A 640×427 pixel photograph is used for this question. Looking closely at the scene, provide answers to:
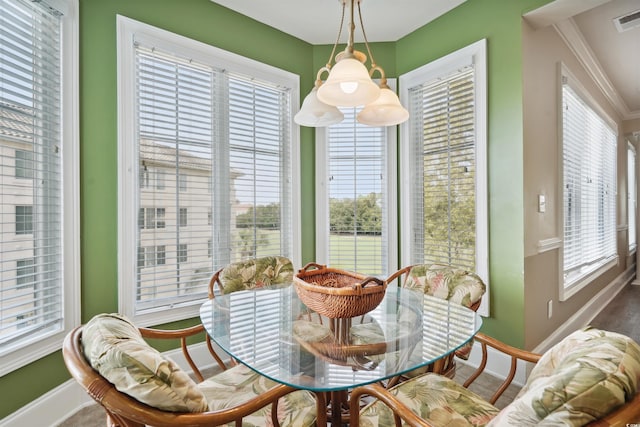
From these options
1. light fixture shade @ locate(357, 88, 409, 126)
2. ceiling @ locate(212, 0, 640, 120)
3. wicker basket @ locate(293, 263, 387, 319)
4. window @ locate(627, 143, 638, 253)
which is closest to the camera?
wicker basket @ locate(293, 263, 387, 319)

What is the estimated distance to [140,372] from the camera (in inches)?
30.7

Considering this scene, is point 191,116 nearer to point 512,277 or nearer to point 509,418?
point 509,418

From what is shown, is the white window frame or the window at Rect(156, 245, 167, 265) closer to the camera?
the window at Rect(156, 245, 167, 265)

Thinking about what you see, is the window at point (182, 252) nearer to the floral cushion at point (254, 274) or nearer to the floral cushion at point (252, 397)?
the floral cushion at point (254, 274)

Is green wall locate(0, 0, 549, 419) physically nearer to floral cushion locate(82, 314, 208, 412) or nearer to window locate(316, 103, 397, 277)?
window locate(316, 103, 397, 277)

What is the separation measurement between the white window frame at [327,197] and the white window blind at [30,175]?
2.01 meters

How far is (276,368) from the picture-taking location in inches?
41.6

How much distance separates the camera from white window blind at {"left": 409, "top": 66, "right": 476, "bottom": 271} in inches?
101

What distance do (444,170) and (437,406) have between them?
6.60 feet

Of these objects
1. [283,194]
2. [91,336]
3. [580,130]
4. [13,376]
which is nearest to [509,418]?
[91,336]

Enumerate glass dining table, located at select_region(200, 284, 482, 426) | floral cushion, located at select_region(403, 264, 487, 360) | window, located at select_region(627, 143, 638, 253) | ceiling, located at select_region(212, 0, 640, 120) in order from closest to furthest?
glass dining table, located at select_region(200, 284, 482, 426) < floral cushion, located at select_region(403, 264, 487, 360) < ceiling, located at select_region(212, 0, 640, 120) < window, located at select_region(627, 143, 638, 253)

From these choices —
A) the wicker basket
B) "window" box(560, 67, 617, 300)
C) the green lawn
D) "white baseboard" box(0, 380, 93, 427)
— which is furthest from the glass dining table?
"window" box(560, 67, 617, 300)

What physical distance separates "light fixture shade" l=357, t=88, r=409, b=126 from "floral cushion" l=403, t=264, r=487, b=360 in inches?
39.3

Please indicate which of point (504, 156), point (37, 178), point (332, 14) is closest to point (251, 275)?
point (37, 178)
